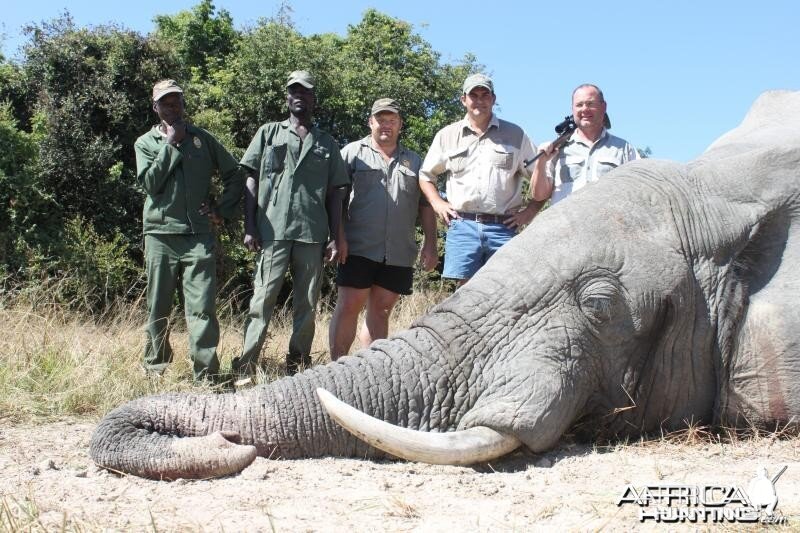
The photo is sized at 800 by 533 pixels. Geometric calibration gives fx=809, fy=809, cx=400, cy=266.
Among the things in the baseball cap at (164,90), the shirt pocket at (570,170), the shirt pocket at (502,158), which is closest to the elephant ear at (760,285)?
the shirt pocket at (570,170)

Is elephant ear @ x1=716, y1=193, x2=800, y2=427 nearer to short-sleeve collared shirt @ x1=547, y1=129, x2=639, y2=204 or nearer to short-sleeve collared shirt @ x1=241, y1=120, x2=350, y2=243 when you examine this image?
short-sleeve collared shirt @ x1=547, y1=129, x2=639, y2=204

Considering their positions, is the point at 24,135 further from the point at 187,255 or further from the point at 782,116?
the point at 782,116

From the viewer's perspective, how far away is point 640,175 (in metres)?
4.74

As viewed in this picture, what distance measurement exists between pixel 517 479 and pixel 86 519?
189 centimetres

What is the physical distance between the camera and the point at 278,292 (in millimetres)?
6488

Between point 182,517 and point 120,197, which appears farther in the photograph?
point 120,197

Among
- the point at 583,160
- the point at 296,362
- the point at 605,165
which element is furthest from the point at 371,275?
the point at 605,165

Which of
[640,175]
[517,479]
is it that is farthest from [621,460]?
[640,175]

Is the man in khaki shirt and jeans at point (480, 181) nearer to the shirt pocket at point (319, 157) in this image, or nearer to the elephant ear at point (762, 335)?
the shirt pocket at point (319, 157)

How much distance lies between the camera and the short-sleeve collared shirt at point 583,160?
20.2 feet

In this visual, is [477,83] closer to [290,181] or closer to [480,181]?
[480,181]

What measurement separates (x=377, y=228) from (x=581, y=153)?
180 cm

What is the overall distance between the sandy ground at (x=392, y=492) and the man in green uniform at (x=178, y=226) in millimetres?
2114

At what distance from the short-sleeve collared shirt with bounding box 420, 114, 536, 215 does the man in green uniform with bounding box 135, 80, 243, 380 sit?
1851mm
